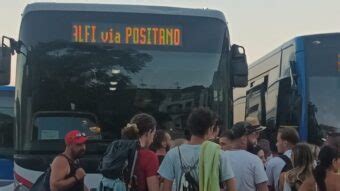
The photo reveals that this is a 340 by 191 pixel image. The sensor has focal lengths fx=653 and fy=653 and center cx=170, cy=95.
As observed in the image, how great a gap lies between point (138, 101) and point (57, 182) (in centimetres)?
173

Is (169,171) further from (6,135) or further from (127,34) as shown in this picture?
Answer: (6,135)

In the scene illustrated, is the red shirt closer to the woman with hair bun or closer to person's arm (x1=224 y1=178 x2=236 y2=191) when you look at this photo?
the woman with hair bun

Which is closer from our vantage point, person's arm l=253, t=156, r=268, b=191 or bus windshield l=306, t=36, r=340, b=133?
person's arm l=253, t=156, r=268, b=191

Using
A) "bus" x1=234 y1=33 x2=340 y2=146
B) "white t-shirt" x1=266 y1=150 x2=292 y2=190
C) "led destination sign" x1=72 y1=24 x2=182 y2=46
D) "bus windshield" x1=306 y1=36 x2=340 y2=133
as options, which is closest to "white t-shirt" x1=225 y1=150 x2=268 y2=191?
"white t-shirt" x1=266 y1=150 x2=292 y2=190

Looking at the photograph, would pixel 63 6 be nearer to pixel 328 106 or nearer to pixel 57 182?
pixel 57 182

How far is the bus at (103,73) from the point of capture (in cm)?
787

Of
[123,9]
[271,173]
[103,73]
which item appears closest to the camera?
[271,173]

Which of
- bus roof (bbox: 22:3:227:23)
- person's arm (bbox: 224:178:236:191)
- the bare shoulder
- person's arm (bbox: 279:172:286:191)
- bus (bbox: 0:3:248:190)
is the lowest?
person's arm (bbox: 279:172:286:191)

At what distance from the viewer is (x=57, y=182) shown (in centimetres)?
675

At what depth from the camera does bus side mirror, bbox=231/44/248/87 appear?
28.1ft

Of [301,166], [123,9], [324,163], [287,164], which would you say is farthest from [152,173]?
[123,9]

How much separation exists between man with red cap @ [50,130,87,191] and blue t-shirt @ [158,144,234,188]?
1.36m

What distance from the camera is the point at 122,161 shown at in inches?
242

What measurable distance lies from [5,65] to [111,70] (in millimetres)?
1362
